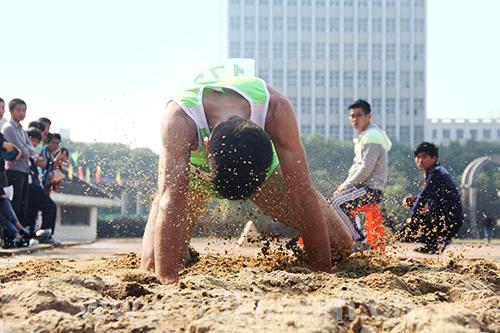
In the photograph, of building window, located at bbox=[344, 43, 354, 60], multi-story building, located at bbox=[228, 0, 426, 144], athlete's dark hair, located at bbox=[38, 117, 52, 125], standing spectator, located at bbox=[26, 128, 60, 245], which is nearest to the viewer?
standing spectator, located at bbox=[26, 128, 60, 245]

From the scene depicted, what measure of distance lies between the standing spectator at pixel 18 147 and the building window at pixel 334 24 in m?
96.3

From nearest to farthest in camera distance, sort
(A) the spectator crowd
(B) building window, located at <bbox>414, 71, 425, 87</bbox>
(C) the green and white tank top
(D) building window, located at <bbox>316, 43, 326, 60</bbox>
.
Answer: (C) the green and white tank top, (A) the spectator crowd, (B) building window, located at <bbox>414, 71, 425, 87</bbox>, (D) building window, located at <bbox>316, 43, 326, 60</bbox>

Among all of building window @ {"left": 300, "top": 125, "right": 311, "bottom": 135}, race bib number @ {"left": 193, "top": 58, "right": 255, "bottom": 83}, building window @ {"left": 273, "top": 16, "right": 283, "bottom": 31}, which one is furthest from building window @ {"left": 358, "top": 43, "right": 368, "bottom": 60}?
race bib number @ {"left": 193, "top": 58, "right": 255, "bottom": 83}

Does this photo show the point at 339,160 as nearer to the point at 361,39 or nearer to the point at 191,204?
the point at 361,39

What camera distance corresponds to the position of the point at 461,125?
107m

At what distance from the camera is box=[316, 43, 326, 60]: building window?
102500 mm

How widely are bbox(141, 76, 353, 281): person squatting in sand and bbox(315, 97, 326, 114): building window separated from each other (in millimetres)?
94565

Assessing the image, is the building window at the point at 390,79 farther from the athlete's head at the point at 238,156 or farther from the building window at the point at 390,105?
the athlete's head at the point at 238,156

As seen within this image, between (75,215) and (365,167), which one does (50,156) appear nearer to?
(365,167)

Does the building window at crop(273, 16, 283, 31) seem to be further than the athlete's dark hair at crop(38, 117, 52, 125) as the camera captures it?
Yes

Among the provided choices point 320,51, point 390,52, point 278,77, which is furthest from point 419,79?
point 278,77

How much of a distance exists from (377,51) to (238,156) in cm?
10060

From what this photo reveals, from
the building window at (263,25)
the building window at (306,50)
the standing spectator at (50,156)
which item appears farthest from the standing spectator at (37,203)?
the building window at (263,25)

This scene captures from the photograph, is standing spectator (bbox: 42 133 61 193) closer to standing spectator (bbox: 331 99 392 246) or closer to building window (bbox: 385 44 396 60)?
standing spectator (bbox: 331 99 392 246)
